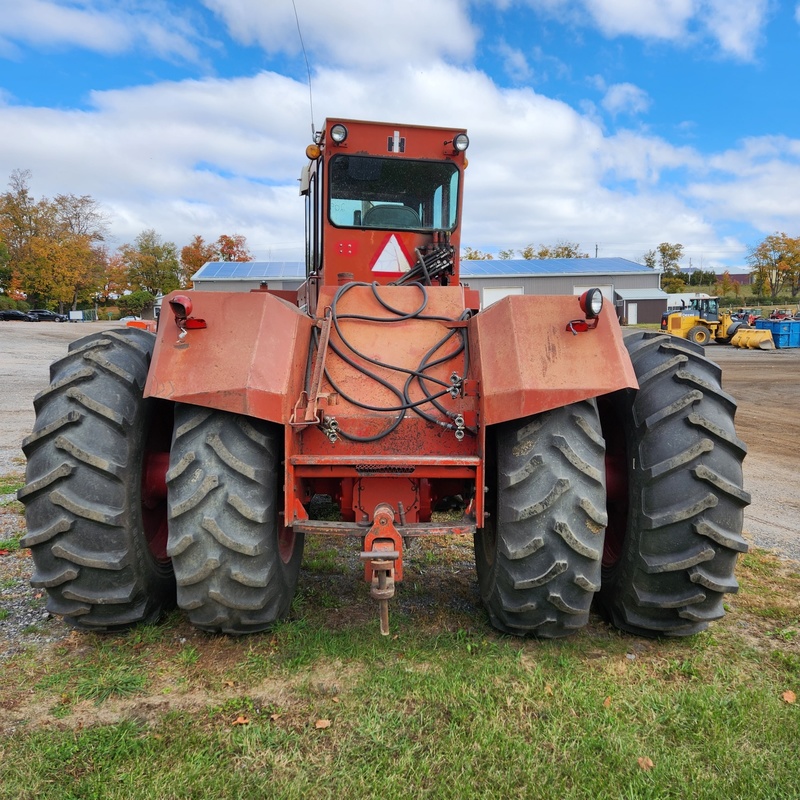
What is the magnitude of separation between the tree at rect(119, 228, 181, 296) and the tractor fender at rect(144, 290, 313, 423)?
2470 inches

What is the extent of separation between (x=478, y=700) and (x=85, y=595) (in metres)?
1.95

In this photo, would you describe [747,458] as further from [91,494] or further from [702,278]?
[702,278]

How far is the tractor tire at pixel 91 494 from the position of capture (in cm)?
307

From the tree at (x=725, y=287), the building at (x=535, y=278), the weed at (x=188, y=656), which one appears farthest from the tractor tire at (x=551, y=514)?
the tree at (x=725, y=287)

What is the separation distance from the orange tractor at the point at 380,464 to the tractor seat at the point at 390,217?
6.09 feet

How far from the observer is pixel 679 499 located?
3129mm

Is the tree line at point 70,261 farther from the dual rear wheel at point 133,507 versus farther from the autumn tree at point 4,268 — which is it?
the dual rear wheel at point 133,507

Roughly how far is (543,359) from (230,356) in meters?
1.47

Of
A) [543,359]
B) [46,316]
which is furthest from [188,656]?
[46,316]

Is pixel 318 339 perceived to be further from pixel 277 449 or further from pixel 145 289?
pixel 145 289

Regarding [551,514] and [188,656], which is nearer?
[551,514]

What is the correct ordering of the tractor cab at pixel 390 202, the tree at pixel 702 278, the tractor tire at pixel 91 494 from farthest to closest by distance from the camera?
the tree at pixel 702 278, the tractor cab at pixel 390 202, the tractor tire at pixel 91 494

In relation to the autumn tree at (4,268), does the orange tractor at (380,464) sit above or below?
below

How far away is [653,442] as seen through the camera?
10.6ft
